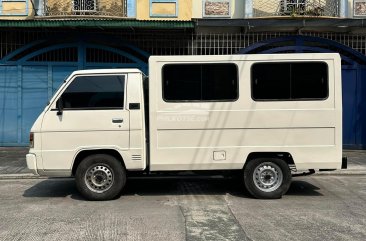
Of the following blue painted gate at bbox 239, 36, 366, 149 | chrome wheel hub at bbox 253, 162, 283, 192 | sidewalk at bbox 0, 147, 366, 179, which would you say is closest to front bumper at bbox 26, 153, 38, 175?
sidewalk at bbox 0, 147, 366, 179

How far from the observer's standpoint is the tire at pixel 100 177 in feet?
27.2

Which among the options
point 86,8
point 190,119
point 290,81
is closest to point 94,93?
point 190,119

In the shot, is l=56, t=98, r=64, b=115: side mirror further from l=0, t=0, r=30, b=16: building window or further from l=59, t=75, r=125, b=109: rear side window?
l=0, t=0, r=30, b=16: building window

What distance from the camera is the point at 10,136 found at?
1541 centimetres

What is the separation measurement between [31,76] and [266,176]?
9.83 m

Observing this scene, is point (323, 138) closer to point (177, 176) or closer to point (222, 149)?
point (222, 149)

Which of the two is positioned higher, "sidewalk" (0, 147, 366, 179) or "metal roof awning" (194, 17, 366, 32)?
"metal roof awning" (194, 17, 366, 32)

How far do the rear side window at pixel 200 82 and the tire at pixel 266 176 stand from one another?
1300 millimetres

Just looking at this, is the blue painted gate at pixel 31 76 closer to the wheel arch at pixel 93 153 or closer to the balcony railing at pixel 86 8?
the balcony railing at pixel 86 8

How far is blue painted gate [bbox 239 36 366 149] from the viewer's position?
1551 centimetres

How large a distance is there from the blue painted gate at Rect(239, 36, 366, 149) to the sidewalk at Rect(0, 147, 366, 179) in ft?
2.24

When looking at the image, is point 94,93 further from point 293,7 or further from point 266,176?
point 293,7

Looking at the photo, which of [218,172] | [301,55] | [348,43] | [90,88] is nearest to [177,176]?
[218,172]

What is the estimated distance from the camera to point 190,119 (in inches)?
327
